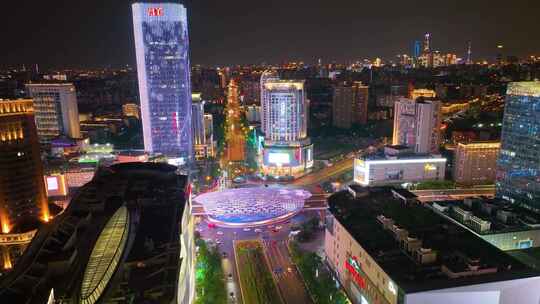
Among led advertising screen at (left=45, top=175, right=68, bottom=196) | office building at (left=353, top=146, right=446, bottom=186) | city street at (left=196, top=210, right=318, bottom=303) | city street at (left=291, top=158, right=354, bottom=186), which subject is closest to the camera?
city street at (left=196, top=210, right=318, bottom=303)

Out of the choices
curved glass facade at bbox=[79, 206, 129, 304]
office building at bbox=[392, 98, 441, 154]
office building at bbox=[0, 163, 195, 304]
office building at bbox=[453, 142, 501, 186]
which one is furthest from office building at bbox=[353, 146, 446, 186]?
curved glass facade at bbox=[79, 206, 129, 304]

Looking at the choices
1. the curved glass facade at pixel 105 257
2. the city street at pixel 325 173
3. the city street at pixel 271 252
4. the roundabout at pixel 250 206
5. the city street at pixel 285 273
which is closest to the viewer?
the curved glass facade at pixel 105 257

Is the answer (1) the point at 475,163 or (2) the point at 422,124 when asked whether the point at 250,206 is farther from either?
(1) the point at 475,163

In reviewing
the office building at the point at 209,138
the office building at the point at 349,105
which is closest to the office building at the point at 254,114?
the office building at the point at 349,105

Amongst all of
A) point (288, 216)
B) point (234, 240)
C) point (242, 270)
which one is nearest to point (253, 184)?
point (288, 216)

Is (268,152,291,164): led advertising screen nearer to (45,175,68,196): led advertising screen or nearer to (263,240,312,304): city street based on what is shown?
(263,240,312,304): city street

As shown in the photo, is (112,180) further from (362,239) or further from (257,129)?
(257,129)

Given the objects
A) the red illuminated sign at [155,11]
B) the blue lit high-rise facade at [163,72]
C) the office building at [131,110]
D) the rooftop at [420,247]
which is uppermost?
the red illuminated sign at [155,11]

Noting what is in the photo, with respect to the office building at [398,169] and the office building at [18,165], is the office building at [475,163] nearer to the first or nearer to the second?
the office building at [398,169]
